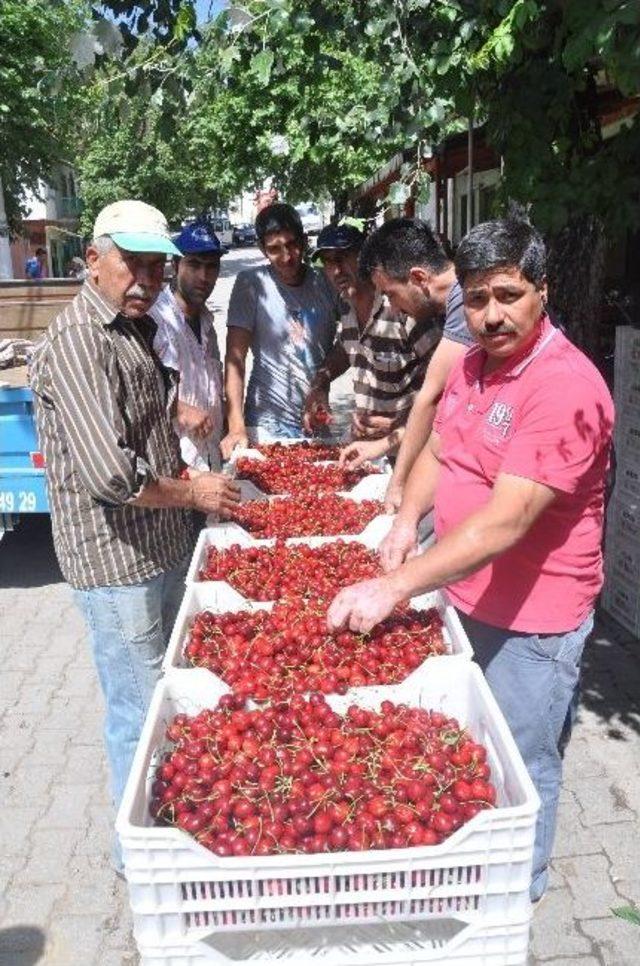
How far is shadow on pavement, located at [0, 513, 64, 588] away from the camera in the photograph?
642 cm

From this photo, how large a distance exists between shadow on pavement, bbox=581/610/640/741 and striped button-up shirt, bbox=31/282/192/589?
2.49 m

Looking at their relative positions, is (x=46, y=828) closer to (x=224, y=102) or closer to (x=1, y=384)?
(x=1, y=384)

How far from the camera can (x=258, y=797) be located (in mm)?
1855

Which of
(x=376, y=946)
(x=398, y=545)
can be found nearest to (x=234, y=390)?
(x=398, y=545)

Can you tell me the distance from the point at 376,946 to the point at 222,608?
4.26 ft

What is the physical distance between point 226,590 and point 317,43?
2.58m

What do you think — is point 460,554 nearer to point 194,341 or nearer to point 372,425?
point 194,341

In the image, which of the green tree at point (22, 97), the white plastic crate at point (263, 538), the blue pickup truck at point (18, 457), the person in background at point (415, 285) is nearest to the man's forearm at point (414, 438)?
the person in background at point (415, 285)

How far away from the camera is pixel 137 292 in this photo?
2627 millimetres

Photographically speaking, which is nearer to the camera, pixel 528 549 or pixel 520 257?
pixel 520 257

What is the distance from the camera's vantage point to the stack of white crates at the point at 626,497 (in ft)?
15.0

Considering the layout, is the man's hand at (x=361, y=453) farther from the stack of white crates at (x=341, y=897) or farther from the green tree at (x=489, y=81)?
the stack of white crates at (x=341, y=897)

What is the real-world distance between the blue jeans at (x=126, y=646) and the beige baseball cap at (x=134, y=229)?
3.49 feet

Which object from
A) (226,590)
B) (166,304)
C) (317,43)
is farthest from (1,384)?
(226,590)
